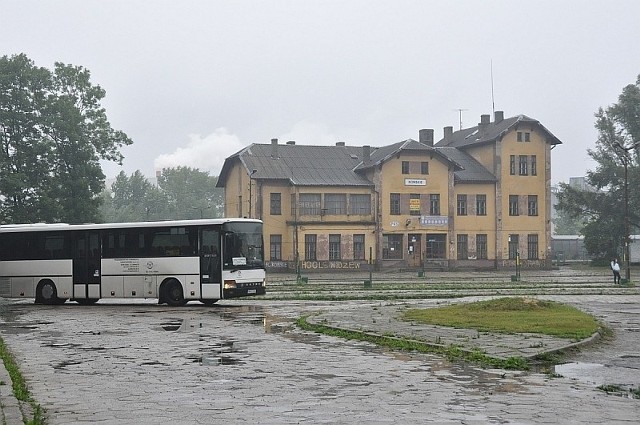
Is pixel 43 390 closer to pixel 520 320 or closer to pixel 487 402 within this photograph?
pixel 487 402

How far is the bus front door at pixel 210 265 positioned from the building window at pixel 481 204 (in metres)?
46.3

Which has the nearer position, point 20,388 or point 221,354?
point 20,388

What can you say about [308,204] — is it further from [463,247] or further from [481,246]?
[481,246]

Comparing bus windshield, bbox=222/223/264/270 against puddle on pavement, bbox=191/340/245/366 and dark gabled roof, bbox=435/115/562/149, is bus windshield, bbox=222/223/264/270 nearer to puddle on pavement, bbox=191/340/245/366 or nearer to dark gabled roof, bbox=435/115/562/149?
puddle on pavement, bbox=191/340/245/366

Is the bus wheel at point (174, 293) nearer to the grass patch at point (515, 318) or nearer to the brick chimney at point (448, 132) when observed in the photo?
the grass patch at point (515, 318)

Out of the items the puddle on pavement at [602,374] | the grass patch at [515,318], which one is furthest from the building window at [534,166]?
→ the puddle on pavement at [602,374]

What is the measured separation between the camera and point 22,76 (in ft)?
209

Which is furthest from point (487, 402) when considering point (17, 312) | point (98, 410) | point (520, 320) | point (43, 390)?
point (17, 312)

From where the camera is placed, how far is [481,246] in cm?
7144

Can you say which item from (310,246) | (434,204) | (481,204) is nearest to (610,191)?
(481,204)

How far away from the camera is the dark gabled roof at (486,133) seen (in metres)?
72.1

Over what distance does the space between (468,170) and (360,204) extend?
10541 millimetres

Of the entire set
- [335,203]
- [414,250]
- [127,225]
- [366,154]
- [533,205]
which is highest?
[366,154]

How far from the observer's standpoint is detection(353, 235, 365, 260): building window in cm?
6850
